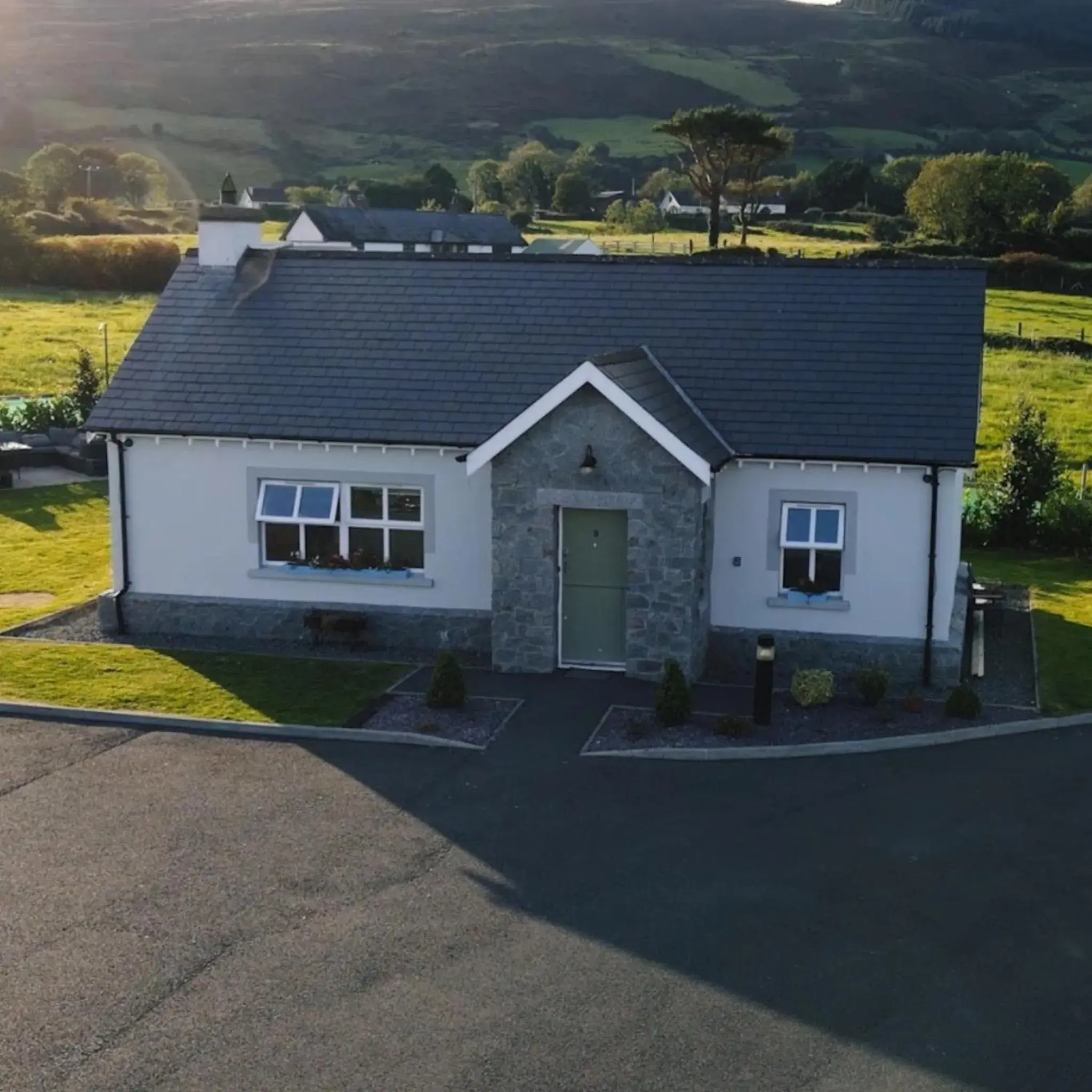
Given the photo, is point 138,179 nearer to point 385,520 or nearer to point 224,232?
point 224,232

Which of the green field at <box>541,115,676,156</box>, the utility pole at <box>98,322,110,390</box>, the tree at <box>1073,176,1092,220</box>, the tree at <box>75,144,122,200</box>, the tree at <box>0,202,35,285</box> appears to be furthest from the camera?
the green field at <box>541,115,676,156</box>

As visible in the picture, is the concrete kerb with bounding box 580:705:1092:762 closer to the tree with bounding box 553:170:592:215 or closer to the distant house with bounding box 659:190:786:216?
the distant house with bounding box 659:190:786:216

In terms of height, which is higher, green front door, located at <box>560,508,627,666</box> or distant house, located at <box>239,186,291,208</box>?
distant house, located at <box>239,186,291,208</box>

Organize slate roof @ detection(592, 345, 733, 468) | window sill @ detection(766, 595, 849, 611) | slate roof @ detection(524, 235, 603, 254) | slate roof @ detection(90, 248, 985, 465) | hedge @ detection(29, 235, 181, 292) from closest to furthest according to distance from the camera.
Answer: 1. slate roof @ detection(592, 345, 733, 468)
2. window sill @ detection(766, 595, 849, 611)
3. slate roof @ detection(90, 248, 985, 465)
4. slate roof @ detection(524, 235, 603, 254)
5. hedge @ detection(29, 235, 181, 292)

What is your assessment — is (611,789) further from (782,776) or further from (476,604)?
(476,604)

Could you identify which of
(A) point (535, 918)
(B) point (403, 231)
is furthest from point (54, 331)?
(A) point (535, 918)

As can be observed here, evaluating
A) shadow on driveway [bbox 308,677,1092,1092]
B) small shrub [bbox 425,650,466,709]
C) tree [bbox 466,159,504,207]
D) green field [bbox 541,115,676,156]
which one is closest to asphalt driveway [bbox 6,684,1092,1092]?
shadow on driveway [bbox 308,677,1092,1092]

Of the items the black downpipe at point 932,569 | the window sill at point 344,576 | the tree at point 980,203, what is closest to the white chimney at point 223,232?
the window sill at point 344,576
